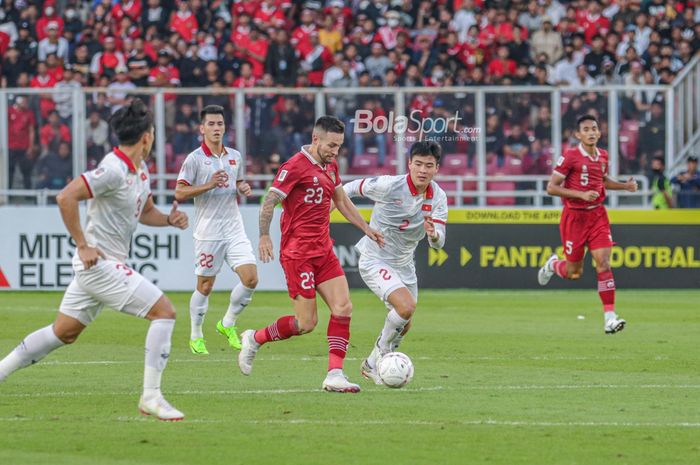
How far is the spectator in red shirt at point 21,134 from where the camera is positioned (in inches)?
933

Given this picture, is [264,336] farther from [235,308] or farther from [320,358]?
[235,308]

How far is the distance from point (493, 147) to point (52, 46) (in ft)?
33.8

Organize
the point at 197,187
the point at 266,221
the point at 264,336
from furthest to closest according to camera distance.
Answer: the point at 197,187 < the point at 264,336 < the point at 266,221

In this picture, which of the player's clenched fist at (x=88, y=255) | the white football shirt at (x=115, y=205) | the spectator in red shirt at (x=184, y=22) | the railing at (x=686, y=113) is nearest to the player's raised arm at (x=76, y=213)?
the player's clenched fist at (x=88, y=255)

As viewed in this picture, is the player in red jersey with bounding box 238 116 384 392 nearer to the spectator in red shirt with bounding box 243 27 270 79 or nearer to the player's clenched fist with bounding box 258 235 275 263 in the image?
the player's clenched fist with bounding box 258 235 275 263

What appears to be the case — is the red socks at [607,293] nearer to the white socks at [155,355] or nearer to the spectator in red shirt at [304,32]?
the white socks at [155,355]

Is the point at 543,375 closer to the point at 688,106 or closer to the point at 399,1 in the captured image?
the point at 688,106

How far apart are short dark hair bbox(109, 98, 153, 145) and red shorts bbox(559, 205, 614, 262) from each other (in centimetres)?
942

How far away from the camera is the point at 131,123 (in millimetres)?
9531

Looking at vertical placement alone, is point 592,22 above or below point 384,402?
above

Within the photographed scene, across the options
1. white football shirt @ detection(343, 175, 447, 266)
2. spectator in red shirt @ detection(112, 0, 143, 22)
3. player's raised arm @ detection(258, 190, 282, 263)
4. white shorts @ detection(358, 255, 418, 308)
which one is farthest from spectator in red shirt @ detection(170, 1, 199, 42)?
player's raised arm @ detection(258, 190, 282, 263)

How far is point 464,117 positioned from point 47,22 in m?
10.6

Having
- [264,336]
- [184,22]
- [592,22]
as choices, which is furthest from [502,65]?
[264,336]

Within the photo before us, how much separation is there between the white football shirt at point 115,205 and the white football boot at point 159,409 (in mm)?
1019
